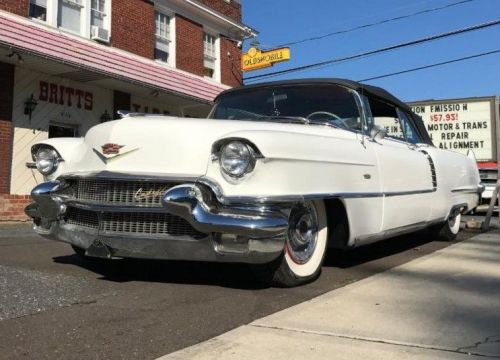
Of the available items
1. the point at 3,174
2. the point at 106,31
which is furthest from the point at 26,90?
the point at 106,31

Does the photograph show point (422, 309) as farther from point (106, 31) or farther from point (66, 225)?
point (106, 31)

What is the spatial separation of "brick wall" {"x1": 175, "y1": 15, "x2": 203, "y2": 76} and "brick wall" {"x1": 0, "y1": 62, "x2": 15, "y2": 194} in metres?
5.77

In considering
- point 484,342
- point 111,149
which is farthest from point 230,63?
point 484,342

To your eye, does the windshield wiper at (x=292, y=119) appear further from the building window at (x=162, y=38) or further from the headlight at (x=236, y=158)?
the building window at (x=162, y=38)

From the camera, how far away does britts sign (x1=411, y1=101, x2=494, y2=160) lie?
51.2ft

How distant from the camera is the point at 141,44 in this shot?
15430 mm

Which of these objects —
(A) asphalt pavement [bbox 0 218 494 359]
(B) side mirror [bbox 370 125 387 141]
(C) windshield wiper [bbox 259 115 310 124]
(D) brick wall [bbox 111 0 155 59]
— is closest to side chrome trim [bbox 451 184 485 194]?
(A) asphalt pavement [bbox 0 218 494 359]

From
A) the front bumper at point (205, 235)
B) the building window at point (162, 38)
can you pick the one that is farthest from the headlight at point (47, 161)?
the building window at point (162, 38)

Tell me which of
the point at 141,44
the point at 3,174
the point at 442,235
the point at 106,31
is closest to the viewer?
the point at 442,235

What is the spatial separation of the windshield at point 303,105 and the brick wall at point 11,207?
24.3 ft

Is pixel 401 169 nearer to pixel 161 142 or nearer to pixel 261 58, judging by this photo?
pixel 161 142

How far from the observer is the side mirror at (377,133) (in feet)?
18.0

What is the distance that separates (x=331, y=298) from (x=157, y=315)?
1.26 m

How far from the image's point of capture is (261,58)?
18.8m
